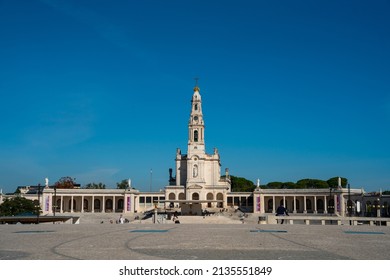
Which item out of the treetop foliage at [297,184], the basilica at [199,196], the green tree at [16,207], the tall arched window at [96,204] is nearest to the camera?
the green tree at [16,207]

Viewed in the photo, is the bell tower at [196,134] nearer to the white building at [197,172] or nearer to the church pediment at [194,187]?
the white building at [197,172]

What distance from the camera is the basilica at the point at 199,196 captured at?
95.1 metres

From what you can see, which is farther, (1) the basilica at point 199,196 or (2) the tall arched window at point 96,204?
(2) the tall arched window at point 96,204

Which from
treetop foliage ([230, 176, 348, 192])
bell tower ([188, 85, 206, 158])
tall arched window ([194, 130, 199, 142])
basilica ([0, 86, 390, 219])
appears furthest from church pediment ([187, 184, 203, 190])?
treetop foliage ([230, 176, 348, 192])

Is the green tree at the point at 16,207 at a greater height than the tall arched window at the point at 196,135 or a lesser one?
lesser

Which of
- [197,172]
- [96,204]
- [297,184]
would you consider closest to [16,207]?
[96,204]

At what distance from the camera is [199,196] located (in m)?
96.9

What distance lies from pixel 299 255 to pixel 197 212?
63.7 metres

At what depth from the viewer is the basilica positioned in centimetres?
9506

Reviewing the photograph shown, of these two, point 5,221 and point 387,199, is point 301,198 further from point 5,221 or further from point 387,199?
point 5,221

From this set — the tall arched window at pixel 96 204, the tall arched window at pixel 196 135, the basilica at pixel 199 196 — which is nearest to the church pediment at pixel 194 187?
the basilica at pixel 199 196

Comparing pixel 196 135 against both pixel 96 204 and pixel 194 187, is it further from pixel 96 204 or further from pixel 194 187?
pixel 96 204
